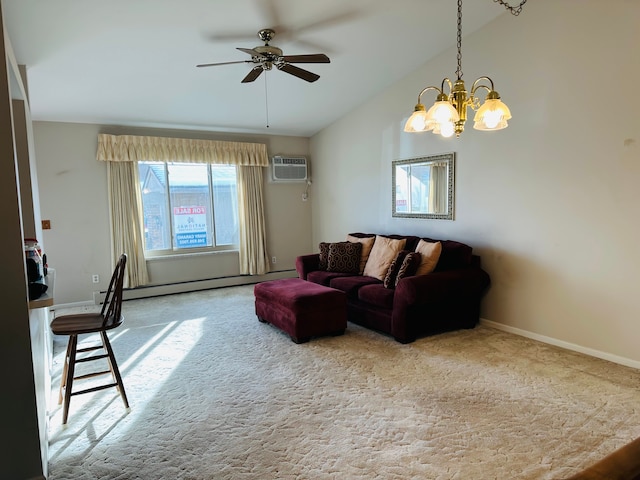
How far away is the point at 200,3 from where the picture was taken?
10.2ft

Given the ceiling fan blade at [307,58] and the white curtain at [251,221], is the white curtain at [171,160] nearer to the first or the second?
the white curtain at [251,221]

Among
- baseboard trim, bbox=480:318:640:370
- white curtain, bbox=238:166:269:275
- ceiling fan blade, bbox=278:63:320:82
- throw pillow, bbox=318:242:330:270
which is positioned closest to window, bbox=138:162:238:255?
white curtain, bbox=238:166:269:275

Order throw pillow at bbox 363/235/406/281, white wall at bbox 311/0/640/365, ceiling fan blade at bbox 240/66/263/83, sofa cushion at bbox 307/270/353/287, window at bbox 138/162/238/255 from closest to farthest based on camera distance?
white wall at bbox 311/0/640/365 → ceiling fan blade at bbox 240/66/263/83 → throw pillow at bbox 363/235/406/281 → sofa cushion at bbox 307/270/353/287 → window at bbox 138/162/238/255

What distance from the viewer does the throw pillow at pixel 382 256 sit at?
4555mm

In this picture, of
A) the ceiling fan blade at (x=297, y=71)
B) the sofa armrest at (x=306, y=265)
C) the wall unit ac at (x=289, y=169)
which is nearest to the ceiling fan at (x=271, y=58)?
the ceiling fan blade at (x=297, y=71)

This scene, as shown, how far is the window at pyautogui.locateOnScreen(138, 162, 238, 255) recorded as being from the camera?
19.4 ft

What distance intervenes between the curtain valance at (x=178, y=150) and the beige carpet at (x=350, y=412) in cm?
282

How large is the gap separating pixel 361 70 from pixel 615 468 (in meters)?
4.67

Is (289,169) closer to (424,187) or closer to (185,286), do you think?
(185,286)

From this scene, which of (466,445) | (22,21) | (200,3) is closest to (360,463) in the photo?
(466,445)

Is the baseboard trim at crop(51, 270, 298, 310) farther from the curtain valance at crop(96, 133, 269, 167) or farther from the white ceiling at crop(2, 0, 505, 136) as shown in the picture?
the white ceiling at crop(2, 0, 505, 136)

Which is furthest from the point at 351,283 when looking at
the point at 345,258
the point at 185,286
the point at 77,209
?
the point at 77,209

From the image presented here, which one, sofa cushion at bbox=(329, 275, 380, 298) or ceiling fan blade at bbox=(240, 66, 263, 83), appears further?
sofa cushion at bbox=(329, 275, 380, 298)

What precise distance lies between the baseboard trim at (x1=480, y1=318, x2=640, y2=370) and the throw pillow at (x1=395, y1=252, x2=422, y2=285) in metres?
1.02
